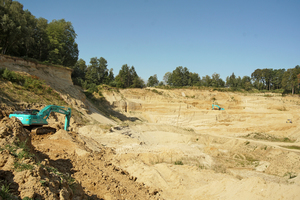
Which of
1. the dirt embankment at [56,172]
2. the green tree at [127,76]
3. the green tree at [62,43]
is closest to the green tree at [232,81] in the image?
the green tree at [127,76]

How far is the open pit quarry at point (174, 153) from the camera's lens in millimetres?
7906

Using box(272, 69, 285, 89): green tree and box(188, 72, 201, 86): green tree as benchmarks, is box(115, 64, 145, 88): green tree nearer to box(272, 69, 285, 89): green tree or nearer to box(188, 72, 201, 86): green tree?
box(188, 72, 201, 86): green tree

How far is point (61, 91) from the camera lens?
1009 inches

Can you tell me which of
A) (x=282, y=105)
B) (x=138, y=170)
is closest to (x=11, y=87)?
(x=138, y=170)

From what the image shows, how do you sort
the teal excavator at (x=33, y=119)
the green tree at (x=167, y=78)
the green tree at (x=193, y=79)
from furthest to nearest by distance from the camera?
the green tree at (x=167, y=78) < the green tree at (x=193, y=79) < the teal excavator at (x=33, y=119)

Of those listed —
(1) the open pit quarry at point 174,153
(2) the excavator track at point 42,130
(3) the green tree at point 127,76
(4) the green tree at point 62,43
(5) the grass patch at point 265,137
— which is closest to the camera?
(1) the open pit quarry at point 174,153

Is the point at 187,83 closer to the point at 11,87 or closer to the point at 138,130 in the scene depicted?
the point at 138,130

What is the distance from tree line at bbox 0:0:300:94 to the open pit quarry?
→ 454 cm

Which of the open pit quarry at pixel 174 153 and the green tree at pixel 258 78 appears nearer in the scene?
the open pit quarry at pixel 174 153

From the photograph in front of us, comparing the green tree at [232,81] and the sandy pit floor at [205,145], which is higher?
the green tree at [232,81]

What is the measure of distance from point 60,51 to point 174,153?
29.2 meters

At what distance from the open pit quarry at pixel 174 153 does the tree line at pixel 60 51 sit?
4.54m

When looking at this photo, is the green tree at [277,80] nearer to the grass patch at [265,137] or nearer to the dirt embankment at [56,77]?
the grass patch at [265,137]

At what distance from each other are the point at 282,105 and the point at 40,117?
127ft
